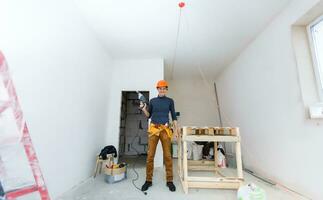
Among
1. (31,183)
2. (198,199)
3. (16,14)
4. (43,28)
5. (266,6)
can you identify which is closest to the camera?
(31,183)

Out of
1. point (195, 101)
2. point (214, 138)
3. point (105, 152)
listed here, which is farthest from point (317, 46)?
point (195, 101)

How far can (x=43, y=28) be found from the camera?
1.56 metres

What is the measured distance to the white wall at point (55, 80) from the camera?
1.32 metres

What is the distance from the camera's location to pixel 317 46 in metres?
1.87

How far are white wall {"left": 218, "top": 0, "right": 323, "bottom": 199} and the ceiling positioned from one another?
0.27 meters

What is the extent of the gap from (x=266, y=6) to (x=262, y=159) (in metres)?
2.25

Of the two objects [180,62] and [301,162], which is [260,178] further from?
[180,62]

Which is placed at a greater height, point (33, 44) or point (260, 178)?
point (33, 44)

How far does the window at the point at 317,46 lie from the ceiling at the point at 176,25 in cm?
47

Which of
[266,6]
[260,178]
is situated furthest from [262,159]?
[266,6]

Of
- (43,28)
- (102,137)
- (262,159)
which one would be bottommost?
(262,159)

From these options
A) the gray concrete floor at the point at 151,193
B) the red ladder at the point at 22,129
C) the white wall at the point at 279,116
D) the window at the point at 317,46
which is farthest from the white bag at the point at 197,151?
the red ladder at the point at 22,129

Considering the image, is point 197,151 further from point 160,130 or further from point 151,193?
point 151,193

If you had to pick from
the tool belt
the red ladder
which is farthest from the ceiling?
the tool belt
